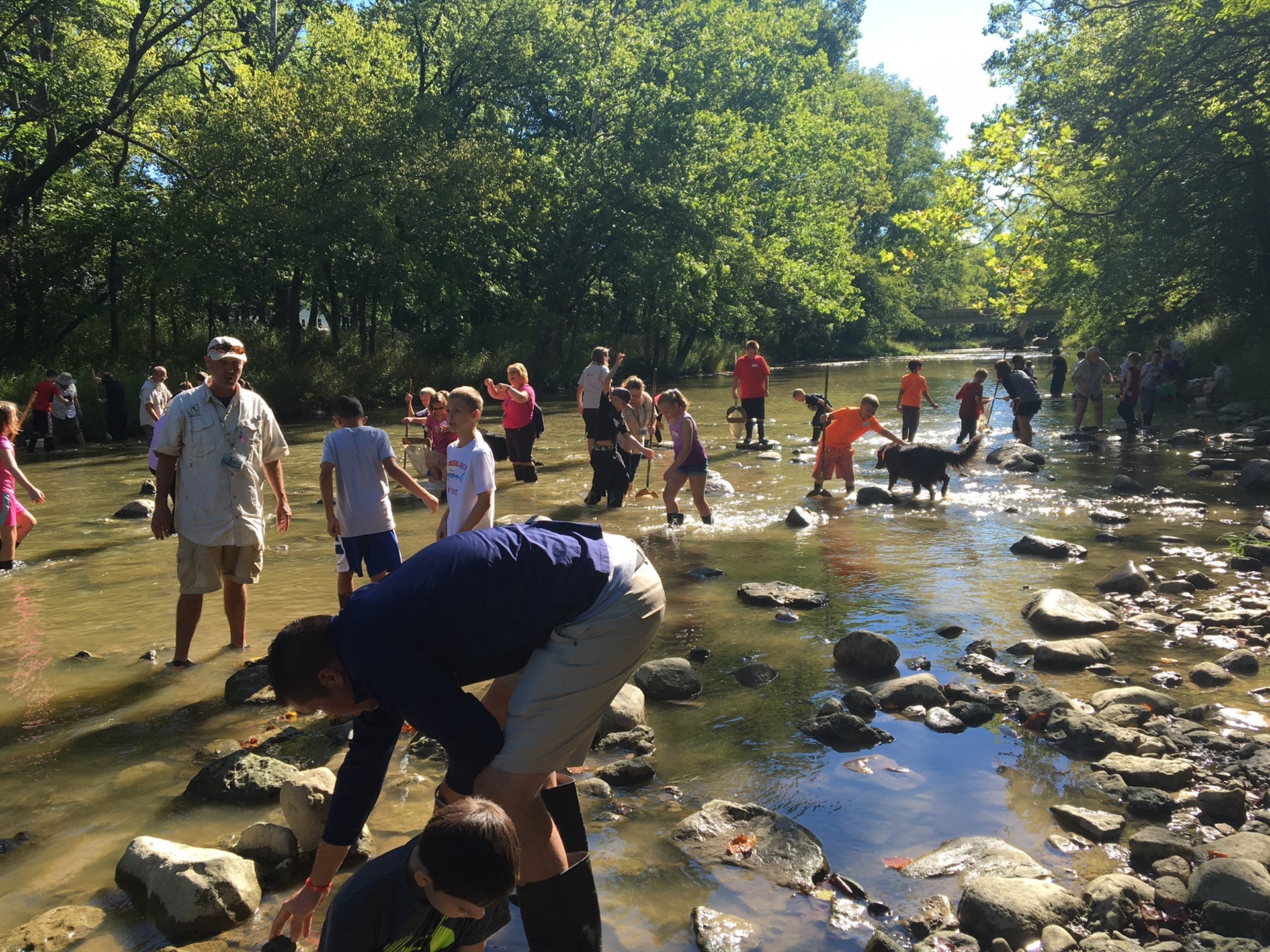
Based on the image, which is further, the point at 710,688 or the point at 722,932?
the point at 710,688

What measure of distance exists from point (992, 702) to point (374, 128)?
26.4 meters

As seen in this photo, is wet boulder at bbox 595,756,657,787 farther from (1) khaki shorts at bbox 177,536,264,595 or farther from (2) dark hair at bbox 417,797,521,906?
(1) khaki shorts at bbox 177,536,264,595

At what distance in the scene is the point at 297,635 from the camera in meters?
2.73

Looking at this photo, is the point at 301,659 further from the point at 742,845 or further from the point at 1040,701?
the point at 1040,701

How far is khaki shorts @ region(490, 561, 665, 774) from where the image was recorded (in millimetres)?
2938

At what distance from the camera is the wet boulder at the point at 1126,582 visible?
8.82 metres

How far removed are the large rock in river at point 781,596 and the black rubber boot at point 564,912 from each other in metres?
5.39

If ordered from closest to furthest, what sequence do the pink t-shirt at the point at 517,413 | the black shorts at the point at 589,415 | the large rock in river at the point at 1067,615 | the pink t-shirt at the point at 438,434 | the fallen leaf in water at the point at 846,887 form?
1. the fallen leaf in water at the point at 846,887
2. the large rock in river at the point at 1067,615
3. the pink t-shirt at the point at 438,434
4. the pink t-shirt at the point at 517,413
5. the black shorts at the point at 589,415

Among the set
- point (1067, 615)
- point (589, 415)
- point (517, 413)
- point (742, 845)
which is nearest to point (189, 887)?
point (742, 845)

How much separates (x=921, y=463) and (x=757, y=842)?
412 inches

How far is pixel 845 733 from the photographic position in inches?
226

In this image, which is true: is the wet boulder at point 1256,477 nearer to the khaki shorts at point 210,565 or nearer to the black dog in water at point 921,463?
the black dog in water at point 921,463

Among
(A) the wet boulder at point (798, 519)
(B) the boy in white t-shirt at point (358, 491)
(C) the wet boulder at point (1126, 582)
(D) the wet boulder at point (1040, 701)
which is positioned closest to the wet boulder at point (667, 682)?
(D) the wet boulder at point (1040, 701)

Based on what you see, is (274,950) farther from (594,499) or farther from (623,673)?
(594,499)
